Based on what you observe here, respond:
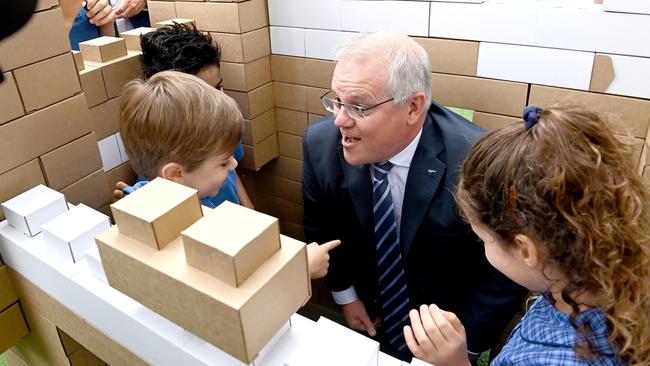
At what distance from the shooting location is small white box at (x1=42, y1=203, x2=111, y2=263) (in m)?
1.15

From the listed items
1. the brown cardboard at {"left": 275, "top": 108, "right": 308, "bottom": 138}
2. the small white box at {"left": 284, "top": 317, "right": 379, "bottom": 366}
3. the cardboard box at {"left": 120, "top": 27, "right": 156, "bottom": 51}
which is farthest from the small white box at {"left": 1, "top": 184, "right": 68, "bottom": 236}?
the brown cardboard at {"left": 275, "top": 108, "right": 308, "bottom": 138}

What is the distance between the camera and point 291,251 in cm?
90

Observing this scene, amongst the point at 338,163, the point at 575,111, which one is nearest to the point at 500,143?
the point at 575,111

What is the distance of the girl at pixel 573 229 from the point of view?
2.87 ft

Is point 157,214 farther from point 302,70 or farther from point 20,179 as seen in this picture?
point 302,70

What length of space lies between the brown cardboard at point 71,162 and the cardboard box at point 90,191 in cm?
2

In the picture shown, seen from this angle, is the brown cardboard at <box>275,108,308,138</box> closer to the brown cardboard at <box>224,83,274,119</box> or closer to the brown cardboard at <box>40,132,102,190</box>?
the brown cardboard at <box>224,83,274,119</box>

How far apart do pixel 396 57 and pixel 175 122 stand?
75cm

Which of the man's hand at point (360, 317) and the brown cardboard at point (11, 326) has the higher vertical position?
the brown cardboard at point (11, 326)

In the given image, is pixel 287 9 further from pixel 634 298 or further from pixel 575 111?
pixel 634 298

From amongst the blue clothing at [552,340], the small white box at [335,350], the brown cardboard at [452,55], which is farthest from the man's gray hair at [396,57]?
the small white box at [335,350]

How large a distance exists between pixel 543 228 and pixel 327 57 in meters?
1.64

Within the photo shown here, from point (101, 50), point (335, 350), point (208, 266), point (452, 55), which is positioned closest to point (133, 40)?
point (101, 50)

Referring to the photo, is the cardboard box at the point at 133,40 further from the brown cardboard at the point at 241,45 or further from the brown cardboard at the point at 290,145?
the brown cardboard at the point at 290,145
